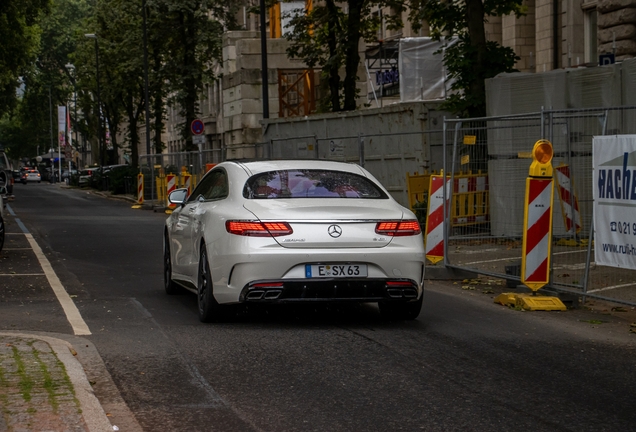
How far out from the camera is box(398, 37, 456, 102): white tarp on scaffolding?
3978cm

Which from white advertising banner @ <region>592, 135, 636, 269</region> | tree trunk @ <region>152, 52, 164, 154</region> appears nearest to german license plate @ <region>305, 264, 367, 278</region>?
white advertising banner @ <region>592, 135, 636, 269</region>

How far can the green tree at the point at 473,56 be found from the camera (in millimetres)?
22203

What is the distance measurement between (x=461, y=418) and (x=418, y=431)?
394 millimetres

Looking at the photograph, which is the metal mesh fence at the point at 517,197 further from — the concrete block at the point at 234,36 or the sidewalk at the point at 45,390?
the concrete block at the point at 234,36

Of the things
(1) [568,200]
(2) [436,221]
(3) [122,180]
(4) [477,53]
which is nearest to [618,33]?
(4) [477,53]

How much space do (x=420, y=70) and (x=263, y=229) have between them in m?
31.1

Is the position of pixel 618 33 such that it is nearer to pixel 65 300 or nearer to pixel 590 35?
pixel 590 35

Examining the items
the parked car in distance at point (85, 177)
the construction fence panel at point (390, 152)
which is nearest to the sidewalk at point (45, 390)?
the construction fence panel at point (390, 152)

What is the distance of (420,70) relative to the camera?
3991 centimetres

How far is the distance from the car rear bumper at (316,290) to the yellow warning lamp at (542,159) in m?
2.66

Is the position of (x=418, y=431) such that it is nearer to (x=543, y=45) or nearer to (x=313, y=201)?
(x=313, y=201)

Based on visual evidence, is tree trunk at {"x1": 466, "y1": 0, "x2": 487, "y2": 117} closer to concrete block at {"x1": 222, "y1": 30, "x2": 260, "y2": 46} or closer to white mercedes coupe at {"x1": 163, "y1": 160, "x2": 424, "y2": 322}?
white mercedes coupe at {"x1": 163, "y1": 160, "x2": 424, "y2": 322}

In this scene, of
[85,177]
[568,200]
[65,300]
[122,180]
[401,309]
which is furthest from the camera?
[85,177]

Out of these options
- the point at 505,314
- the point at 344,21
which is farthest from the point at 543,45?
the point at 505,314
